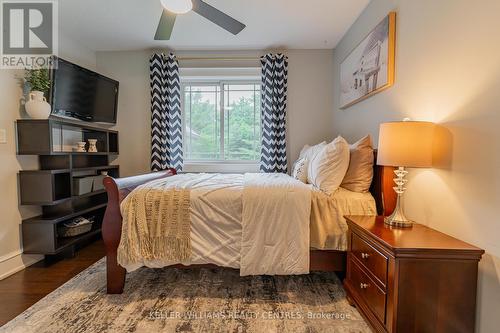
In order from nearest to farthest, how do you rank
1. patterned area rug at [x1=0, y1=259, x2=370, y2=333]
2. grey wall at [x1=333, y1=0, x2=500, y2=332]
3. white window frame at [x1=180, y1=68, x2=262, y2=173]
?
grey wall at [x1=333, y1=0, x2=500, y2=332] → patterned area rug at [x1=0, y1=259, x2=370, y2=333] → white window frame at [x1=180, y1=68, x2=262, y2=173]

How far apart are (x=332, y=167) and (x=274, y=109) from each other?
1.77 meters

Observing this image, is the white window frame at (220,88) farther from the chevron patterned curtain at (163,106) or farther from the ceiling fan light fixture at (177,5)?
the ceiling fan light fixture at (177,5)

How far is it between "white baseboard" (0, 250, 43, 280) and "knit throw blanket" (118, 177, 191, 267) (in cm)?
129

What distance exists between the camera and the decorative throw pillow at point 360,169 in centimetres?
194

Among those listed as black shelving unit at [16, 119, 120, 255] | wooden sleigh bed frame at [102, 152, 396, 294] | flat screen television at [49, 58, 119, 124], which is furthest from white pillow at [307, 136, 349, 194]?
flat screen television at [49, 58, 119, 124]

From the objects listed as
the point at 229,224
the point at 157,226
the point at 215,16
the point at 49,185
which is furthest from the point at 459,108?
the point at 49,185

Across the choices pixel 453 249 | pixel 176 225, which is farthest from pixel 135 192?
pixel 453 249

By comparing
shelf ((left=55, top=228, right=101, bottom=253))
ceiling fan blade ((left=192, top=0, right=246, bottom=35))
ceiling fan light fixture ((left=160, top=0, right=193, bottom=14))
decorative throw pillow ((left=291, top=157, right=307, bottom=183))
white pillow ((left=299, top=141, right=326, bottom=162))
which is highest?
ceiling fan blade ((left=192, top=0, right=246, bottom=35))

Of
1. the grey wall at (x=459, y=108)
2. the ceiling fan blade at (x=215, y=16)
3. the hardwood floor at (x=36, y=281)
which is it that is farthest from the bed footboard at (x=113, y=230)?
the grey wall at (x=459, y=108)

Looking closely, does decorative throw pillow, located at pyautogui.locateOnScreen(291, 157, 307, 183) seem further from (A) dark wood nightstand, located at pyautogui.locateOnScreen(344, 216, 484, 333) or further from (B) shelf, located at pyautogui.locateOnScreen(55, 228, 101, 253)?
(B) shelf, located at pyautogui.locateOnScreen(55, 228, 101, 253)

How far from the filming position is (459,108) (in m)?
1.33

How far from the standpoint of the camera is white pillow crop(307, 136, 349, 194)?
1.90 m

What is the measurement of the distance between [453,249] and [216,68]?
10.9 feet
